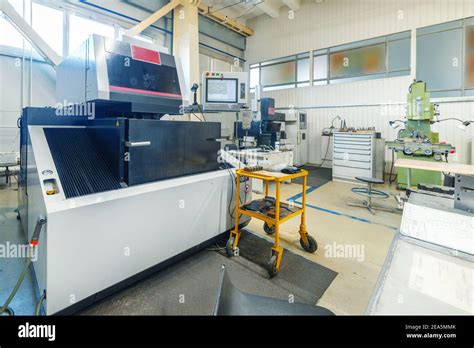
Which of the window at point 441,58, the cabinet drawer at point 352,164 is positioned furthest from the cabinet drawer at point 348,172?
the window at point 441,58

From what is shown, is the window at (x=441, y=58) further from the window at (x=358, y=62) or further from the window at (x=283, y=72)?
the window at (x=283, y=72)

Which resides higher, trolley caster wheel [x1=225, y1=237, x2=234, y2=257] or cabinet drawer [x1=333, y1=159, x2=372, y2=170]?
cabinet drawer [x1=333, y1=159, x2=372, y2=170]

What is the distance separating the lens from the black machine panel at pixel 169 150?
1497 millimetres

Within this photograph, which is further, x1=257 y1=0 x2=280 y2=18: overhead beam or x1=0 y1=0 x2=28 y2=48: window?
x1=257 y1=0 x2=280 y2=18: overhead beam

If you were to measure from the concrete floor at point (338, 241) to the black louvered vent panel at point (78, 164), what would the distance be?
2.44ft

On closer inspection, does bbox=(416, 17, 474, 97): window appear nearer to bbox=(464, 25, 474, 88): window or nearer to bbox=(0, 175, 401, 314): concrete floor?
bbox=(464, 25, 474, 88): window

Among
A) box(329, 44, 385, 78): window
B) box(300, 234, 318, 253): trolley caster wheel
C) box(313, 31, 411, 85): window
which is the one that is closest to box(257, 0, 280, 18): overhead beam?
box(313, 31, 411, 85): window

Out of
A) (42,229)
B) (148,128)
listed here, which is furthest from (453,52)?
(42,229)

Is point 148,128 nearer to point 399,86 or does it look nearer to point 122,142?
point 122,142

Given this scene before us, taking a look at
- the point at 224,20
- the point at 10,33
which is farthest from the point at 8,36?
the point at 224,20

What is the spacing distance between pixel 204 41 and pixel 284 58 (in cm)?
226

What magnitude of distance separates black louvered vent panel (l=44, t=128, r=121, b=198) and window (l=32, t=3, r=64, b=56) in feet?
11.1

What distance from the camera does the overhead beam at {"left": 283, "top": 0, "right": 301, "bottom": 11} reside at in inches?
240

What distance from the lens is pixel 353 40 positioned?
18.6ft
